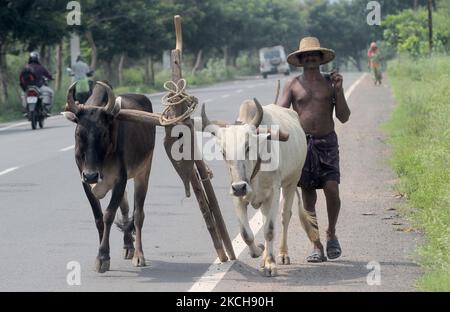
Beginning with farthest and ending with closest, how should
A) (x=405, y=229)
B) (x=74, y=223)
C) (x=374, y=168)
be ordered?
(x=374, y=168)
(x=74, y=223)
(x=405, y=229)

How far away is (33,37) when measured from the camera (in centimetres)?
3366

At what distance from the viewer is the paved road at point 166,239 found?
8734 millimetres

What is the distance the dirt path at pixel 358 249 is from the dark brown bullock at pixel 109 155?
1056 millimetres

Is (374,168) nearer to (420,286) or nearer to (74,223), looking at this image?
(74,223)

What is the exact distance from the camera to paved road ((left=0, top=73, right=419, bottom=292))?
344 inches

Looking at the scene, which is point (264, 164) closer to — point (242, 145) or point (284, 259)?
point (242, 145)

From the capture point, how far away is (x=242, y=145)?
865cm

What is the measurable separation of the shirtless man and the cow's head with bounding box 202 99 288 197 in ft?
3.72

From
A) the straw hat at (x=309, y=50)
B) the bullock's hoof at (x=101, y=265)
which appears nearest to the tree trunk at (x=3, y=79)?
the straw hat at (x=309, y=50)

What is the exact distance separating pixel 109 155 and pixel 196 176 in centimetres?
78

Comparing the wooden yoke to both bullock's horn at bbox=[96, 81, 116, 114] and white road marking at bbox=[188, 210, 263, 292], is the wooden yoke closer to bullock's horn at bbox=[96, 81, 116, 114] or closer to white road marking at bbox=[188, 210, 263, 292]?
white road marking at bbox=[188, 210, 263, 292]

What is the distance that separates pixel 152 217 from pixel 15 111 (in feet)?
69.6

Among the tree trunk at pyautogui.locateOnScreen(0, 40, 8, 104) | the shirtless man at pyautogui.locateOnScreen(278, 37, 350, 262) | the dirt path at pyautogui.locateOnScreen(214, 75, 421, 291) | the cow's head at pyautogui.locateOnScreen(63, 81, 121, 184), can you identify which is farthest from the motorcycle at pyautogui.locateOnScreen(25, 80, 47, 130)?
the cow's head at pyautogui.locateOnScreen(63, 81, 121, 184)

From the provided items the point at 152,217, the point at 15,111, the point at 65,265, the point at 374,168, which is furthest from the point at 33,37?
the point at 65,265
